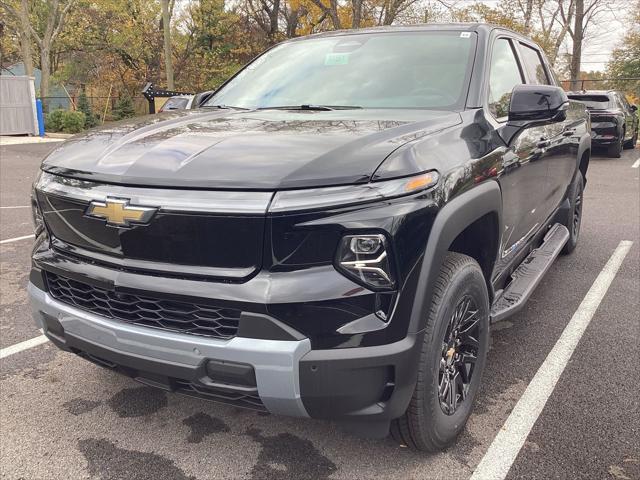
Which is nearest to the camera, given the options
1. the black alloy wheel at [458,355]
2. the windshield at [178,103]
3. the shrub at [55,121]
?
the black alloy wheel at [458,355]

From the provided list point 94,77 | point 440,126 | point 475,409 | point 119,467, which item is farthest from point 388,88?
point 94,77

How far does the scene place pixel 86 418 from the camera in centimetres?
276

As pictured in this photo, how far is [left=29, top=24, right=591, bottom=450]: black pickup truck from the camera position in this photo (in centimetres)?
188

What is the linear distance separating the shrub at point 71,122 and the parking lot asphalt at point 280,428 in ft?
67.6

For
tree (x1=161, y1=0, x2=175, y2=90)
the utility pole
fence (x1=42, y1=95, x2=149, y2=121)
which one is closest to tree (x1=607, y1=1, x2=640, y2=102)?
the utility pole

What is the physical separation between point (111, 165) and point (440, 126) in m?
1.35

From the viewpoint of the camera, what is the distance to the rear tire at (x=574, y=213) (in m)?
5.12

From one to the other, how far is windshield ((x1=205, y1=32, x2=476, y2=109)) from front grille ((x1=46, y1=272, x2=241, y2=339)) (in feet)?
4.86

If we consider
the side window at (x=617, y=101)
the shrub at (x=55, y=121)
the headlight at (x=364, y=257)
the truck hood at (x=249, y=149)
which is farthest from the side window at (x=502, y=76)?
the shrub at (x=55, y=121)

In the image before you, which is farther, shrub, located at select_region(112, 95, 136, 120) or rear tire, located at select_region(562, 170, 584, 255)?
shrub, located at select_region(112, 95, 136, 120)

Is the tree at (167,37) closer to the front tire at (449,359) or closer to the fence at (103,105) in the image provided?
the fence at (103,105)

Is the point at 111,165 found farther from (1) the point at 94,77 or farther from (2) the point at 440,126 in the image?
(1) the point at 94,77

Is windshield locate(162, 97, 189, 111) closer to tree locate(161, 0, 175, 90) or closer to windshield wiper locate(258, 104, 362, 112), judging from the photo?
windshield wiper locate(258, 104, 362, 112)

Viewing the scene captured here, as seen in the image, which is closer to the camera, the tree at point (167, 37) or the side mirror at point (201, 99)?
the side mirror at point (201, 99)
